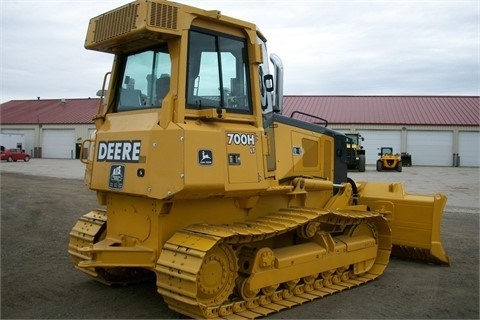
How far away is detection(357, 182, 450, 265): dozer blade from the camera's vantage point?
7922mm

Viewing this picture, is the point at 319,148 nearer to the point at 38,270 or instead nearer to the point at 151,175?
the point at 151,175

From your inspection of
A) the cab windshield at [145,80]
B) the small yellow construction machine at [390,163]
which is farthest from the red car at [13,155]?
the cab windshield at [145,80]

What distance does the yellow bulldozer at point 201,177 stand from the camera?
5062 millimetres

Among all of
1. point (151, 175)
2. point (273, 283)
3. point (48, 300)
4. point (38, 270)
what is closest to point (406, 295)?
point (273, 283)

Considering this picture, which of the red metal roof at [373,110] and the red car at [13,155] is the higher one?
the red metal roof at [373,110]

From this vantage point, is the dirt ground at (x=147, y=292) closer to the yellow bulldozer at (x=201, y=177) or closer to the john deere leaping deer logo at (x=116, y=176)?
the yellow bulldozer at (x=201, y=177)

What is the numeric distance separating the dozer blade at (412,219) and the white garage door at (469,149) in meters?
38.6

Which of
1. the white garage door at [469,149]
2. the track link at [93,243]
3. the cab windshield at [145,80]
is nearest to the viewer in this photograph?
the cab windshield at [145,80]

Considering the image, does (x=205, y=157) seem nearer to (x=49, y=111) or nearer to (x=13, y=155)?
(x=13, y=155)

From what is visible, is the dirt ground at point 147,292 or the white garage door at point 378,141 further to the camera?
the white garage door at point 378,141

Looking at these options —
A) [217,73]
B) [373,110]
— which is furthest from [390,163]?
[217,73]

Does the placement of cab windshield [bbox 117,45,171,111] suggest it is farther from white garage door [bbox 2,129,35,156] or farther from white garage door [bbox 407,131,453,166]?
white garage door [bbox 2,129,35,156]

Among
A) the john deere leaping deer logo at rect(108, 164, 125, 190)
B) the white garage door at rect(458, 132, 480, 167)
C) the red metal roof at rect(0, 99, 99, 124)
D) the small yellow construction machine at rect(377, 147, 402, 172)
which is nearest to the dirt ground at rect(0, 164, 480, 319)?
the john deere leaping deer logo at rect(108, 164, 125, 190)

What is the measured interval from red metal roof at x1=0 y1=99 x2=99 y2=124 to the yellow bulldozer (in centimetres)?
4583
